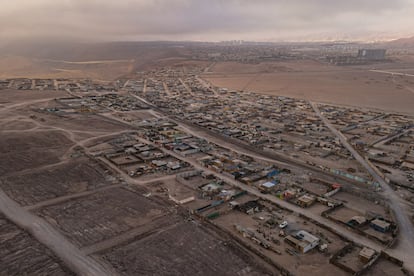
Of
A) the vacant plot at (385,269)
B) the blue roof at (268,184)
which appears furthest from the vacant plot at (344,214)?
the blue roof at (268,184)

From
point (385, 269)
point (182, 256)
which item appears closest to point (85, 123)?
point (182, 256)

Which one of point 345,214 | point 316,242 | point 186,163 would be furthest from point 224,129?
point 316,242

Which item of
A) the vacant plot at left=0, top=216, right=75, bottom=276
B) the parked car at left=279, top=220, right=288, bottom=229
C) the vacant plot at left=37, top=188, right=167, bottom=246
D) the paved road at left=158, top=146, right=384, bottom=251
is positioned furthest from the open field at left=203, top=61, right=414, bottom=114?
the vacant plot at left=0, top=216, right=75, bottom=276

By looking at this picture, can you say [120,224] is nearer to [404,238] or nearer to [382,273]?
[382,273]

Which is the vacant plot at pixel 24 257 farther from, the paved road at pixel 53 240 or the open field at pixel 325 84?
the open field at pixel 325 84

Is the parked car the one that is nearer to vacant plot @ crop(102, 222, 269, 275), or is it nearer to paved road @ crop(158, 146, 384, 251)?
paved road @ crop(158, 146, 384, 251)

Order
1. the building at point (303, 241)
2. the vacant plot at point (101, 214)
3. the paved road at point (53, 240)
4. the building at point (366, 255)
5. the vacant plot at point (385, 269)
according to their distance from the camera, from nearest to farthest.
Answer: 1. the paved road at point (53, 240)
2. the vacant plot at point (385, 269)
3. the building at point (366, 255)
4. the building at point (303, 241)
5. the vacant plot at point (101, 214)
